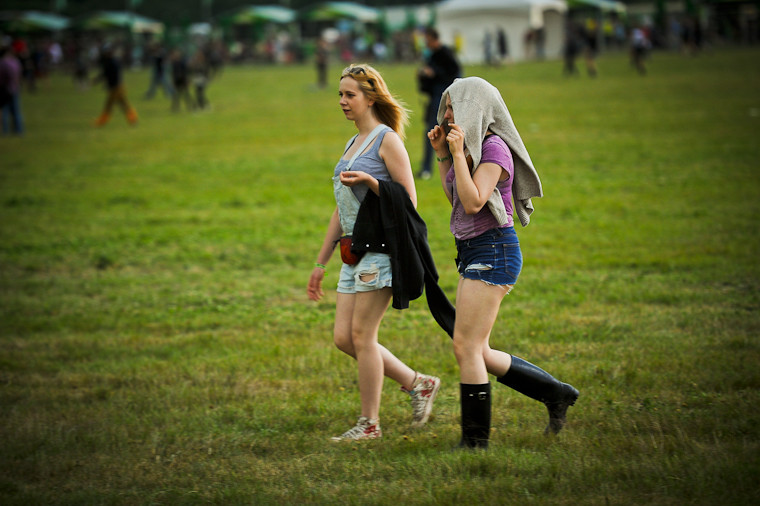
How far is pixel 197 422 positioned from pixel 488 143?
2450mm

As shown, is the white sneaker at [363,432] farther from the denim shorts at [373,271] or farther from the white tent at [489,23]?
the white tent at [489,23]

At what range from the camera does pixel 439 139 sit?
12.8 feet

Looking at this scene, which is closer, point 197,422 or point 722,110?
point 197,422

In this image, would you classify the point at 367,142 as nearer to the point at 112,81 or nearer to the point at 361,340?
the point at 361,340

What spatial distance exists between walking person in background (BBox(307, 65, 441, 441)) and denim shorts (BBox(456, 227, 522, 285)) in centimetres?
47

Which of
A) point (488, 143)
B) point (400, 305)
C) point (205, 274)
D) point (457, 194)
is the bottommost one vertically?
point (205, 274)

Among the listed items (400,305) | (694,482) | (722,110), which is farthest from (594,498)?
(722,110)

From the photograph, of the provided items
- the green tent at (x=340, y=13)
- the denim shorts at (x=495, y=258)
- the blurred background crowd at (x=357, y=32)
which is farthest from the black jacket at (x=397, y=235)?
the green tent at (x=340, y=13)

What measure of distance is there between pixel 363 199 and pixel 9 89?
21373mm

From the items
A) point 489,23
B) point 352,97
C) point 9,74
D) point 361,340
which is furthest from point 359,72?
point 489,23

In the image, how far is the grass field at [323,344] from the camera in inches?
153

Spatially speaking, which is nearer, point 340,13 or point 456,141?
point 456,141

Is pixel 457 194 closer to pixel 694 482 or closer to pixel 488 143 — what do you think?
pixel 488 143

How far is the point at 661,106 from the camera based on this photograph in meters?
22.9
